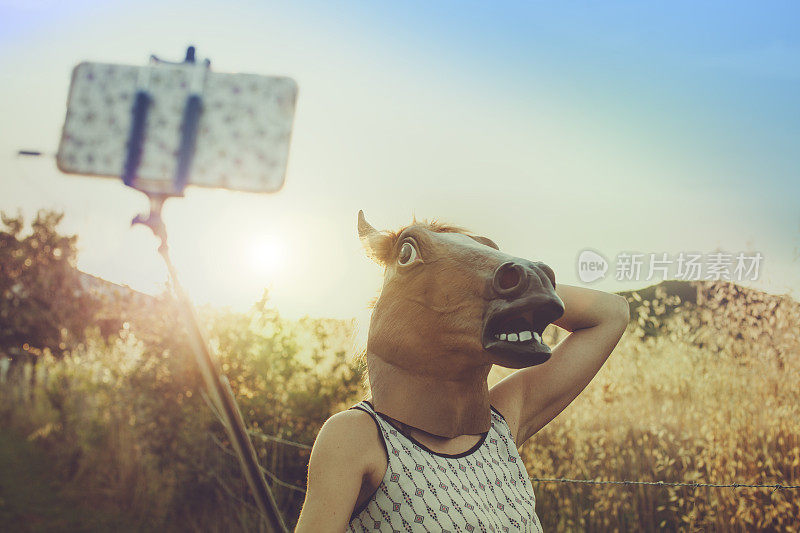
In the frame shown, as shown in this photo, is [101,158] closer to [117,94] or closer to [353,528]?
[117,94]

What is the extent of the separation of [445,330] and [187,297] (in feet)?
1.87

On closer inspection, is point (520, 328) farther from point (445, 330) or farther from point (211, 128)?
point (211, 128)

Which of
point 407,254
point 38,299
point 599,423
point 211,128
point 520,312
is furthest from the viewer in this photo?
point 38,299

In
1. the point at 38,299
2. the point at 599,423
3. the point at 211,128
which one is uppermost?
the point at 211,128

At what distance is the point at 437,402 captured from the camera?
1.27 m

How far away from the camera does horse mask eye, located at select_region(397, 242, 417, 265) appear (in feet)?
4.46

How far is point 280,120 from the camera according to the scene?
4.90 ft

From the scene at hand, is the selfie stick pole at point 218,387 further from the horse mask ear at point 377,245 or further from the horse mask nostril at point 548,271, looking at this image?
the horse mask nostril at point 548,271

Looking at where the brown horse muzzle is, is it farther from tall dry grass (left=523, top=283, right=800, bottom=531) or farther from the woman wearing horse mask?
tall dry grass (left=523, top=283, right=800, bottom=531)

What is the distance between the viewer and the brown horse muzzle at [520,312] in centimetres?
108

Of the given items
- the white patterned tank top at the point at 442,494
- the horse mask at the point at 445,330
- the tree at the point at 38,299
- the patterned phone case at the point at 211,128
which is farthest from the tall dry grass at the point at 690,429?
the tree at the point at 38,299

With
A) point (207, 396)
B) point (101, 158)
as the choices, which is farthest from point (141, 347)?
point (101, 158)

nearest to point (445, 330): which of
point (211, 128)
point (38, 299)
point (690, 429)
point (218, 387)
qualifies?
point (218, 387)

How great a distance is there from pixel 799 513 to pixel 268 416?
3229 mm
